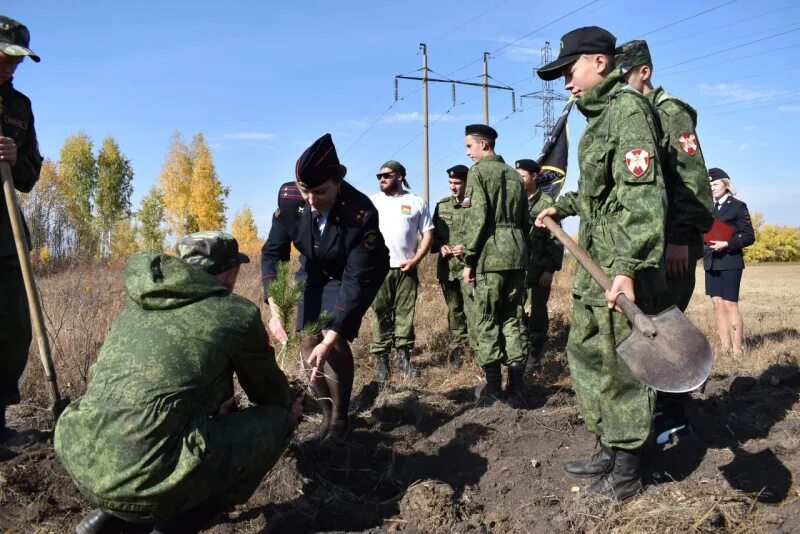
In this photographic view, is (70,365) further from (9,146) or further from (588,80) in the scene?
(588,80)

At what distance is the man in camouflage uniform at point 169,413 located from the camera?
2.34 meters

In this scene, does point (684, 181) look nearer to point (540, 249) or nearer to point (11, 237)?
point (540, 249)

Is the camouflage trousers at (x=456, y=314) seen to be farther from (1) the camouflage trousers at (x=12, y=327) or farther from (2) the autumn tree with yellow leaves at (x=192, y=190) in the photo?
(2) the autumn tree with yellow leaves at (x=192, y=190)

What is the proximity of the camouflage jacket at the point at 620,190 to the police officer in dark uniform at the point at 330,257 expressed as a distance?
1329 mm

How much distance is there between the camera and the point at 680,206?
136 inches

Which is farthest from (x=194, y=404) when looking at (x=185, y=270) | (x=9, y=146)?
(x=9, y=146)

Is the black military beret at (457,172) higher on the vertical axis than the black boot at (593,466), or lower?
higher

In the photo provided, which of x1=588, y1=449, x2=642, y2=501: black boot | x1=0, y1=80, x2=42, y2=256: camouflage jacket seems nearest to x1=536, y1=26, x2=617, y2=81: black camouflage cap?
x1=588, y1=449, x2=642, y2=501: black boot

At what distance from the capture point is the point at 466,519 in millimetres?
3033

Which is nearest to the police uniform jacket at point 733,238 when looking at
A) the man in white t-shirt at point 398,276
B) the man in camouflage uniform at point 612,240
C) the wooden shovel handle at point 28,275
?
the man in white t-shirt at point 398,276

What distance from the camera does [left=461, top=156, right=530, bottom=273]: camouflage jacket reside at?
17.5ft

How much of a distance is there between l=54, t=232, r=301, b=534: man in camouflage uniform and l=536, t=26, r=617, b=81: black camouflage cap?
6.67 ft

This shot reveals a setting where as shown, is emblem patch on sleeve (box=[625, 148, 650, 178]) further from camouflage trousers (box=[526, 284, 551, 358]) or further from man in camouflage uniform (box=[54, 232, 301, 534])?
camouflage trousers (box=[526, 284, 551, 358])

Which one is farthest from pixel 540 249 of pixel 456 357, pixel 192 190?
pixel 192 190
